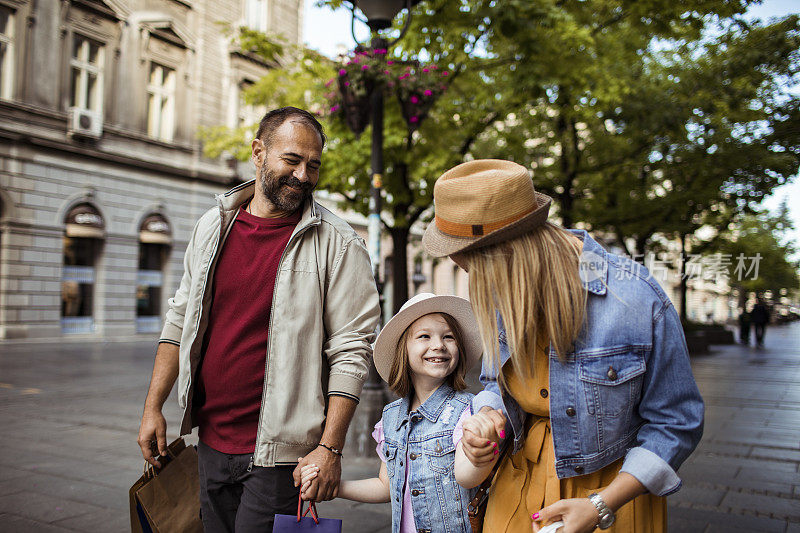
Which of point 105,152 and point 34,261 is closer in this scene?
point 34,261

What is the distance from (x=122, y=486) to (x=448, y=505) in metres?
3.83

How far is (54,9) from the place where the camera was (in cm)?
1934

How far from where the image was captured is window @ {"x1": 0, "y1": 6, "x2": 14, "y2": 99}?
60.2 ft

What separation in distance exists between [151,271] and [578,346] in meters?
23.2

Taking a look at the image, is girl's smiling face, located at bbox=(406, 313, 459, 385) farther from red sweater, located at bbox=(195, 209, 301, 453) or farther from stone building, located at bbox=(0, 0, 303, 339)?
stone building, located at bbox=(0, 0, 303, 339)

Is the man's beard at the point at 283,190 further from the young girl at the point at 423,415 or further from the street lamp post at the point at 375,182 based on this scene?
the street lamp post at the point at 375,182

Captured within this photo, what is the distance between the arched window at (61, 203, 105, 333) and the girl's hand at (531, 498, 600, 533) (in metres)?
20.9

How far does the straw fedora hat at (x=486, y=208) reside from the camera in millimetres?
1630

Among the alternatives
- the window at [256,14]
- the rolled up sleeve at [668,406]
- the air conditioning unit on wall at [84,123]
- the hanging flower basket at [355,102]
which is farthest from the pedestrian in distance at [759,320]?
the rolled up sleeve at [668,406]

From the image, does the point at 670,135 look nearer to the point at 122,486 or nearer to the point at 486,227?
the point at 122,486

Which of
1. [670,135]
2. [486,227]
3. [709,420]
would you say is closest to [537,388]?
[486,227]

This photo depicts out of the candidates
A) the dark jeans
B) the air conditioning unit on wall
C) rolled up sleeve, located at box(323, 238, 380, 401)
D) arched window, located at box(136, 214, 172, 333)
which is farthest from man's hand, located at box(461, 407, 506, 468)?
arched window, located at box(136, 214, 172, 333)

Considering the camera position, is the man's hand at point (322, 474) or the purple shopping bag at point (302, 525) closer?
the purple shopping bag at point (302, 525)

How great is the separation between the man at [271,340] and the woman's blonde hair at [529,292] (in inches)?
36.7
